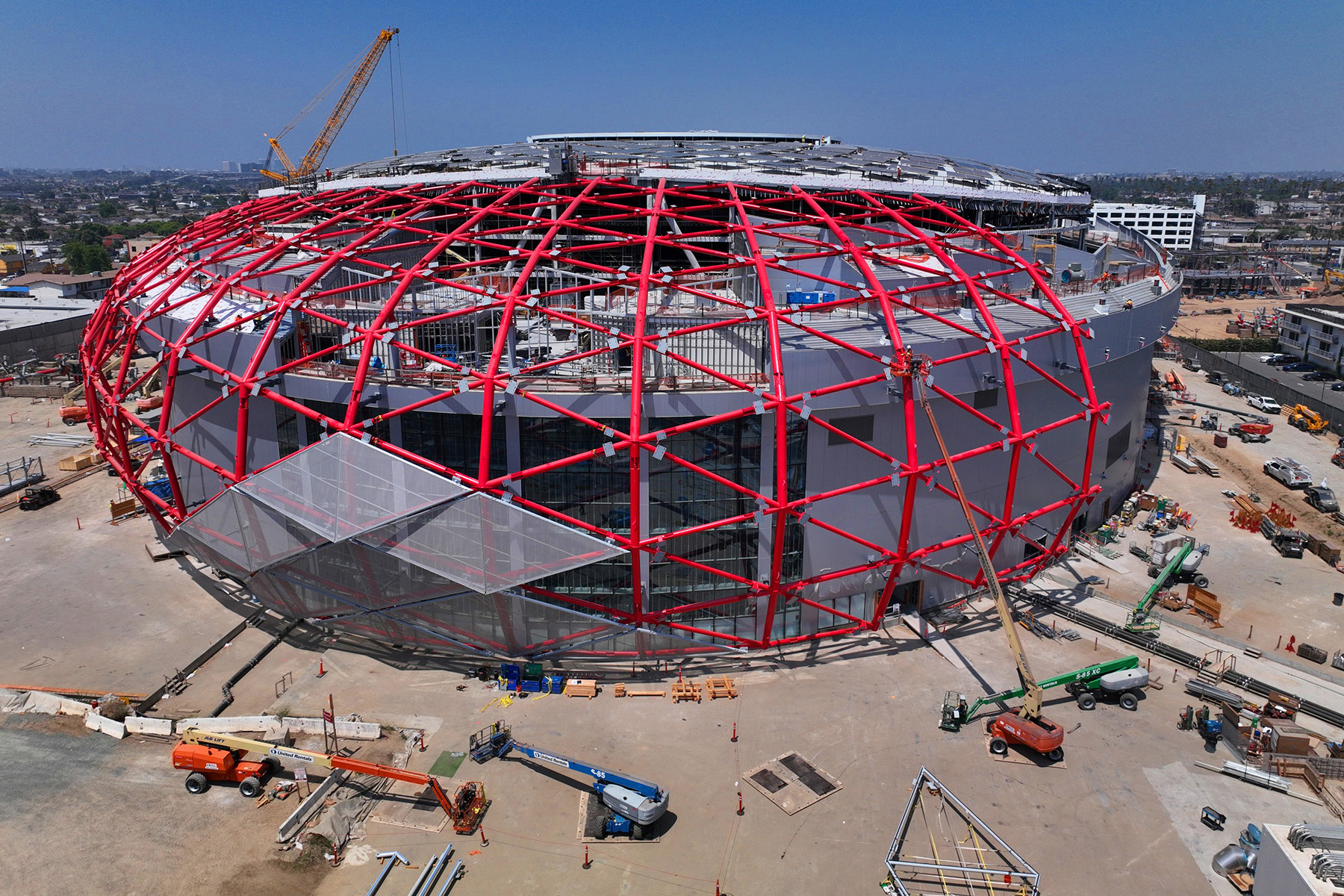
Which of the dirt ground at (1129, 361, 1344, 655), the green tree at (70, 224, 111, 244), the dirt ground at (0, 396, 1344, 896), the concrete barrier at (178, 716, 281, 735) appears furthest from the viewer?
the green tree at (70, 224, 111, 244)

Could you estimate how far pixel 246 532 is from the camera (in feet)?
95.9

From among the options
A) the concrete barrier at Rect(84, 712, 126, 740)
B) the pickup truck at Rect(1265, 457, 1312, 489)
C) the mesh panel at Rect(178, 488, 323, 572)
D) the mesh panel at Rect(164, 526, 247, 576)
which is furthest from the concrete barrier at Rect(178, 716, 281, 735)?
the pickup truck at Rect(1265, 457, 1312, 489)

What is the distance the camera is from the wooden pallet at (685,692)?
1063 inches

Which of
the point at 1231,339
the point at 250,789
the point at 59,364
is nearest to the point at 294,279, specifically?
the point at 250,789

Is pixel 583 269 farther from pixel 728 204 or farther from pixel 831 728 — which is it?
pixel 831 728

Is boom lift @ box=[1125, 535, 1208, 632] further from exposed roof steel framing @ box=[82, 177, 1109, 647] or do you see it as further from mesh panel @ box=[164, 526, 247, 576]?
mesh panel @ box=[164, 526, 247, 576]

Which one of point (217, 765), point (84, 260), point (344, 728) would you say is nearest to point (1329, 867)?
point (344, 728)

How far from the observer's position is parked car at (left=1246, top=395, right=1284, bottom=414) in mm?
63094

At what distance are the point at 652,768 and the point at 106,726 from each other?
53.8 feet

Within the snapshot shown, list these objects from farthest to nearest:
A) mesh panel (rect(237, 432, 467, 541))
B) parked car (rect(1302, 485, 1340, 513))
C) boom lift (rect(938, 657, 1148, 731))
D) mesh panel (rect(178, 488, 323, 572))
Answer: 1. parked car (rect(1302, 485, 1340, 513))
2. mesh panel (rect(178, 488, 323, 572))
3. mesh panel (rect(237, 432, 467, 541))
4. boom lift (rect(938, 657, 1148, 731))

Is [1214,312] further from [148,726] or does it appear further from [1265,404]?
[148,726]

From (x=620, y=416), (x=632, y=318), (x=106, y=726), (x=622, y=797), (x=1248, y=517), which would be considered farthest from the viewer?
(x=1248, y=517)

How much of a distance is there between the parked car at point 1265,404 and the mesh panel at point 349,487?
6216 centimetres

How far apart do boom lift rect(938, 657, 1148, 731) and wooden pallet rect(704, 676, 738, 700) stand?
20.9 feet
